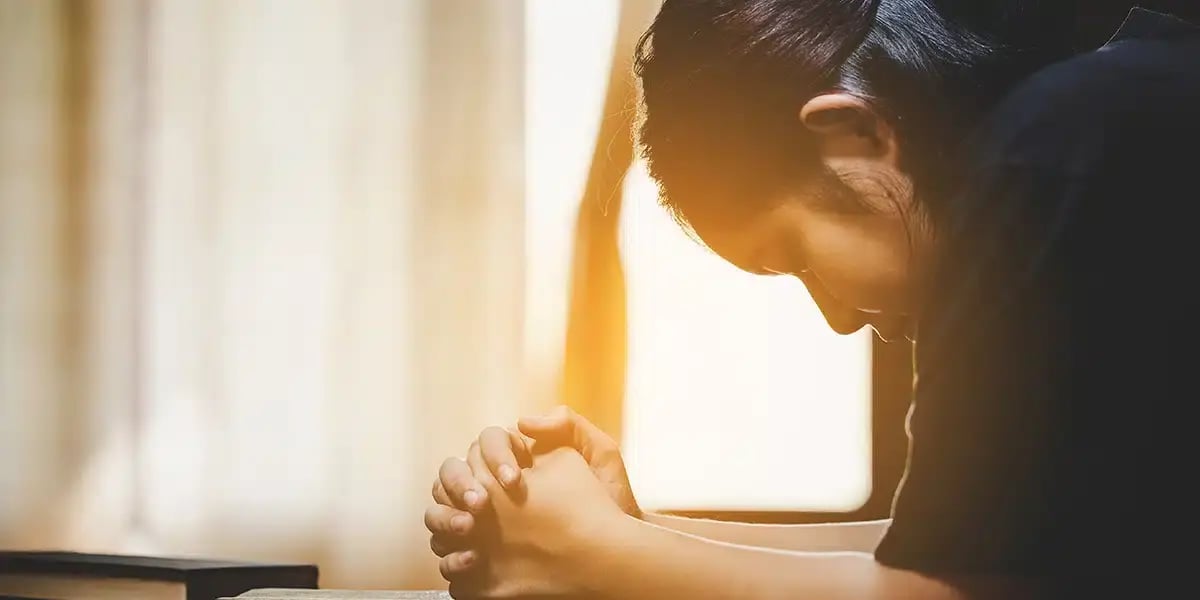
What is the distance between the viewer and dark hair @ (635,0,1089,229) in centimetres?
80

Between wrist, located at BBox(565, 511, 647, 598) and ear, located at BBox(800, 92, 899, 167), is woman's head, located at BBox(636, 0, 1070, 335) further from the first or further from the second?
wrist, located at BBox(565, 511, 647, 598)

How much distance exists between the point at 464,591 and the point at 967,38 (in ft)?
1.80

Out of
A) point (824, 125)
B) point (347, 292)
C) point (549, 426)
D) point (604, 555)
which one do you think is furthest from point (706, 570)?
point (347, 292)

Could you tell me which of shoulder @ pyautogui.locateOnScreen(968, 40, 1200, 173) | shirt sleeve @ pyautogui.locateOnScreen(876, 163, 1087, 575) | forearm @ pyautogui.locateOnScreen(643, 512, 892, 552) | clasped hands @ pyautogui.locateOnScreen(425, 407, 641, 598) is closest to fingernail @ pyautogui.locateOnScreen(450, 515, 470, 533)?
clasped hands @ pyautogui.locateOnScreen(425, 407, 641, 598)

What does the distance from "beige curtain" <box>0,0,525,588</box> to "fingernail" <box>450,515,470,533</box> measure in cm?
22

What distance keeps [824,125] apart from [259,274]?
611 mm

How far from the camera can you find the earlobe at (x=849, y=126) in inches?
31.7

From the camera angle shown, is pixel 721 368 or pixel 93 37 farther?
pixel 93 37

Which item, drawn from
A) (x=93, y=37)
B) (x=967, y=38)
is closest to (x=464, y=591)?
(x=967, y=38)

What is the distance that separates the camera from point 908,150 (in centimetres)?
81

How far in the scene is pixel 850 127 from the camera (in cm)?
81

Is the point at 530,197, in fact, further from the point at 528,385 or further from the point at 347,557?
the point at 347,557

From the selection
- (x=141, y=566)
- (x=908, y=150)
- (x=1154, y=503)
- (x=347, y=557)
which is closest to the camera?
(x=1154, y=503)

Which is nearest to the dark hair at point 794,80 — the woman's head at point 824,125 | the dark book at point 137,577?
the woman's head at point 824,125
